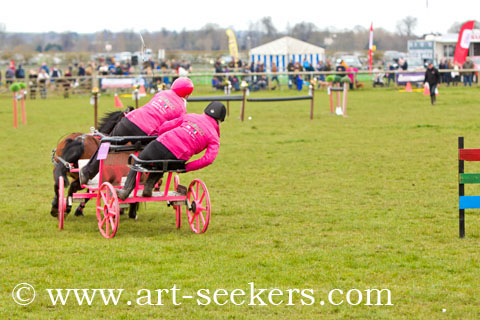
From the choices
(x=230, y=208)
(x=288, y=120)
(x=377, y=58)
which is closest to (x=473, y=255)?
(x=230, y=208)

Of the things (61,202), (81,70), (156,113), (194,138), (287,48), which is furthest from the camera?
(287,48)

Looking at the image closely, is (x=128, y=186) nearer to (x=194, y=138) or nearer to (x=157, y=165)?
(x=157, y=165)

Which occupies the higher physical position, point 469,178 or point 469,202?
point 469,178

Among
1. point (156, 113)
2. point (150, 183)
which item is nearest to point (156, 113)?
point (156, 113)

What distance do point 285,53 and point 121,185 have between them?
4374cm

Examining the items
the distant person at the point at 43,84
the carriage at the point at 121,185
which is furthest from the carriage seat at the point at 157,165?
the distant person at the point at 43,84

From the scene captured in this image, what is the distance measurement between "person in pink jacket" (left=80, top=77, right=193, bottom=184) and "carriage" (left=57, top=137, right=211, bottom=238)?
0.17 meters

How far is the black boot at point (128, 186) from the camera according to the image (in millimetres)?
9055

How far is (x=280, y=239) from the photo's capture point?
895 centimetres

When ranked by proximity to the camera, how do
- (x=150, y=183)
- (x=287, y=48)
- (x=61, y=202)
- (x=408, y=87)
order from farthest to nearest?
(x=287, y=48) → (x=408, y=87) → (x=61, y=202) → (x=150, y=183)

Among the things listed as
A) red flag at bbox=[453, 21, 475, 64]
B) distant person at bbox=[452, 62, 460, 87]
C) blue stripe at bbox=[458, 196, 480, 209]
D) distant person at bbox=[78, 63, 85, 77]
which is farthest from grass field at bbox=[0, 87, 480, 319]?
red flag at bbox=[453, 21, 475, 64]

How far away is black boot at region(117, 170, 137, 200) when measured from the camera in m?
9.05

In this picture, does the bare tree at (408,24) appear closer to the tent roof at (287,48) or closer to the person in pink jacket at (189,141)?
the tent roof at (287,48)

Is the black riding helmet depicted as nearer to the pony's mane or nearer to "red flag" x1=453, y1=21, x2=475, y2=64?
the pony's mane
